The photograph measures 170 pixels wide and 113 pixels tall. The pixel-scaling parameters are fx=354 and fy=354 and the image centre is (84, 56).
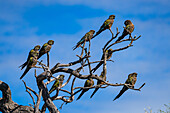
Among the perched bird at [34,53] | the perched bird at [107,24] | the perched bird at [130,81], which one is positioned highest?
the perched bird at [107,24]

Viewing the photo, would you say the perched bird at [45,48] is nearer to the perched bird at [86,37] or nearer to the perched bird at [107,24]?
the perched bird at [86,37]

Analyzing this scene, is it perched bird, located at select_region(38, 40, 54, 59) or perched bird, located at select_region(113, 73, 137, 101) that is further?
perched bird, located at select_region(113, 73, 137, 101)

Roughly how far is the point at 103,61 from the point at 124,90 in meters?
1.28

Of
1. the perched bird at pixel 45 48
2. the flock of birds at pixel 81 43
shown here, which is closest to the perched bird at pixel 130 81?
the flock of birds at pixel 81 43

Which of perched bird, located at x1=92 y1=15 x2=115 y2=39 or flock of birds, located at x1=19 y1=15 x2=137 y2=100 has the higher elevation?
perched bird, located at x1=92 y1=15 x2=115 y2=39

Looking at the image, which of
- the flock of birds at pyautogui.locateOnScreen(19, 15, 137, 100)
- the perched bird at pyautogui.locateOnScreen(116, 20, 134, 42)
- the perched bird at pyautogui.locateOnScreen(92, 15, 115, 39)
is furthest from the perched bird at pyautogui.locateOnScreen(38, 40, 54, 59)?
the perched bird at pyautogui.locateOnScreen(116, 20, 134, 42)

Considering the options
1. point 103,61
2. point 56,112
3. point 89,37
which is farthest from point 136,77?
point 56,112

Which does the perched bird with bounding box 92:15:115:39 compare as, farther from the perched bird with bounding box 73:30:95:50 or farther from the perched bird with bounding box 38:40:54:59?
the perched bird with bounding box 38:40:54:59

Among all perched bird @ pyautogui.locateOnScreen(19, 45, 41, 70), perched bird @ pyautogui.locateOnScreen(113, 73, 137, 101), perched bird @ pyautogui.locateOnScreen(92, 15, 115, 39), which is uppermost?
perched bird @ pyautogui.locateOnScreen(92, 15, 115, 39)

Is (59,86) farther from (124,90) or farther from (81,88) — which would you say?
(124,90)

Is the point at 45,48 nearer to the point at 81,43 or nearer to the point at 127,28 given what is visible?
the point at 81,43

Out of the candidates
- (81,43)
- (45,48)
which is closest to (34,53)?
(45,48)

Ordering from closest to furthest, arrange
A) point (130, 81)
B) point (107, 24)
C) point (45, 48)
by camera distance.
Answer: point (45, 48)
point (107, 24)
point (130, 81)

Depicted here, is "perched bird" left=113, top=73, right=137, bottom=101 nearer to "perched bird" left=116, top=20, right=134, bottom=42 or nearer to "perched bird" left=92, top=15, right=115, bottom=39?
"perched bird" left=116, top=20, right=134, bottom=42
